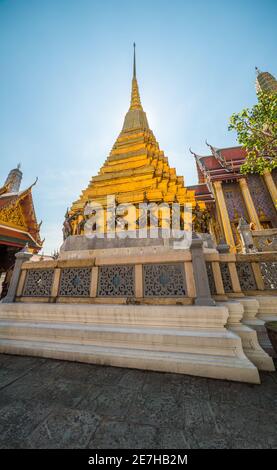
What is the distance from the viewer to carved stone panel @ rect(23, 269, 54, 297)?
369cm

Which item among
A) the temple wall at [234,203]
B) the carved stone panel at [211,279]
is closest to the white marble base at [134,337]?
the carved stone panel at [211,279]

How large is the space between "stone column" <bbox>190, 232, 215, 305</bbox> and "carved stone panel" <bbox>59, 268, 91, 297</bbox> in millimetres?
1949

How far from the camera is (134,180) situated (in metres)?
8.02

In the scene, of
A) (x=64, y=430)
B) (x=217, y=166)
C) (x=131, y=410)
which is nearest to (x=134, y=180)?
(x=131, y=410)

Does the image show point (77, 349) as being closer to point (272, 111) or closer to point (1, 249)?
point (272, 111)

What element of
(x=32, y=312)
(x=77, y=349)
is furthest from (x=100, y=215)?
(x=77, y=349)

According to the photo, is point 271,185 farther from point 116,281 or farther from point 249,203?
point 116,281

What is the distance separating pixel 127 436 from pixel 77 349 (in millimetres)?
1644

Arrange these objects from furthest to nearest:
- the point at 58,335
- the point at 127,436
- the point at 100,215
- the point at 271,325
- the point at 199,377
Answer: the point at 100,215
the point at 58,335
the point at 271,325
the point at 199,377
the point at 127,436

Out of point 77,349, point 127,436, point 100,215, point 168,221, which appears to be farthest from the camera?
point 100,215

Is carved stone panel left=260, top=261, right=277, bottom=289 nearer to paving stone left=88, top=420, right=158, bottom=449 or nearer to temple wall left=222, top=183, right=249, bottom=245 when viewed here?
paving stone left=88, top=420, right=158, bottom=449

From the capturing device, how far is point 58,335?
9.74 ft

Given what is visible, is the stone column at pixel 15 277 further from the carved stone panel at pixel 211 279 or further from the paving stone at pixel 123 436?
the carved stone panel at pixel 211 279

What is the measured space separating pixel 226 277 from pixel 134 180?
573cm
